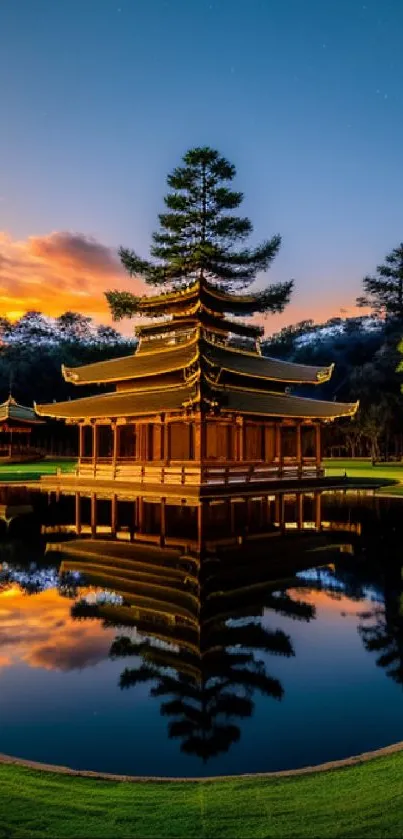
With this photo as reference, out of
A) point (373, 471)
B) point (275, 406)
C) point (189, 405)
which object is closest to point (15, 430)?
point (275, 406)

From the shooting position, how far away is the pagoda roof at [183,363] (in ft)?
118

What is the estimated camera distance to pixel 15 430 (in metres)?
60.8

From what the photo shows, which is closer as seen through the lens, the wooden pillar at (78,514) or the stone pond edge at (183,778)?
the stone pond edge at (183,778)

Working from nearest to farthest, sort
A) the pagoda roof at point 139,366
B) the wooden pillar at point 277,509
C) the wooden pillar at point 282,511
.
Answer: the wooden pillar at point 282,511 → the wooden pillar at point 277,509 → the pagoda roof at point 139,366

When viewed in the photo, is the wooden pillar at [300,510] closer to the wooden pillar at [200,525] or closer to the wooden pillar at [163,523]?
the wooden pillar at [200,525]

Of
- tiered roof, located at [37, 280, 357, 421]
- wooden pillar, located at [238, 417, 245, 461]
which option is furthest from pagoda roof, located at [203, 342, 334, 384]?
wooden pillar, located at [238, 417, 245, 461]

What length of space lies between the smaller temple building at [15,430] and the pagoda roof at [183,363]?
747 inches

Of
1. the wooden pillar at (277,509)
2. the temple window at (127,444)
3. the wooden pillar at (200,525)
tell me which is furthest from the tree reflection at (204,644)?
the temple window at (127,444)

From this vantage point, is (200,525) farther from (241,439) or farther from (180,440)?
(180,440)

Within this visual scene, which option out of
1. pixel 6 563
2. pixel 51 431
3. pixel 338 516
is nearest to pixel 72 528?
pixel 6 563

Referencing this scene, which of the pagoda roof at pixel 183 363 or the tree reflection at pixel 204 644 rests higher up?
the pagoda roof at pixel 183 363

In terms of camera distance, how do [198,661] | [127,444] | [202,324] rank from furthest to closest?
[127,444], [202,324], [198,661]

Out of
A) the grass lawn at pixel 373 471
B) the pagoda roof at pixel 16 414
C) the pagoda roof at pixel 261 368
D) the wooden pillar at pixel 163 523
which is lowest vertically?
the wooden pillar at pixel 163 523

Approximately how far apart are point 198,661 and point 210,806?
3996 millimetres
